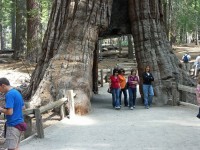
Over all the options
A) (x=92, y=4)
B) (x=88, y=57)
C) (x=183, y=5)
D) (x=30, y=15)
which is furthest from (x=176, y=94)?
(x=183, y=5)

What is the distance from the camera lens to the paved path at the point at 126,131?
9242 millimetres

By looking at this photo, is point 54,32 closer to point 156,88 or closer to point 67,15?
point 67,15

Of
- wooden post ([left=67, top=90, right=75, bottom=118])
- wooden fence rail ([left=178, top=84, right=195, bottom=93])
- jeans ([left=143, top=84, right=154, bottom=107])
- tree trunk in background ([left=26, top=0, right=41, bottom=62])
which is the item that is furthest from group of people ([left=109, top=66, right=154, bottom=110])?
tree trunk in background ([left=26, top=0, right=41, bottom=62])

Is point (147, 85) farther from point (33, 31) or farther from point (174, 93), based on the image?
point (33, 31)

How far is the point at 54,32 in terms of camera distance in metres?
16.5

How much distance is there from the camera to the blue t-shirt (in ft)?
21.9

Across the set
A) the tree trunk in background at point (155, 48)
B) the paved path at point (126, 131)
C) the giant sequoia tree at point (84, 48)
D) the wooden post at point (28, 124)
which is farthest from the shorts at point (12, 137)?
the tree trunk in background at point (155, 48)

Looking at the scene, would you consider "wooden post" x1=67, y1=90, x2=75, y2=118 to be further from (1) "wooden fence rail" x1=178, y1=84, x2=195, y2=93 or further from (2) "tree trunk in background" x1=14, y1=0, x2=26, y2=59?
(2) "tree trunk in background" x1=14, y1=0, x2=26, y2=59

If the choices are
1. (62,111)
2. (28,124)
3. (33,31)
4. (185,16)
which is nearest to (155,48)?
(62,111)

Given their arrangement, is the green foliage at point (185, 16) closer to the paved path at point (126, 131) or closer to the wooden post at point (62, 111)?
the paved path at point (126, 131)

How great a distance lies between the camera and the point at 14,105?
268 inches

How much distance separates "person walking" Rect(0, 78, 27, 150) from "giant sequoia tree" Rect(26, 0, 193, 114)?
6518 millimetres

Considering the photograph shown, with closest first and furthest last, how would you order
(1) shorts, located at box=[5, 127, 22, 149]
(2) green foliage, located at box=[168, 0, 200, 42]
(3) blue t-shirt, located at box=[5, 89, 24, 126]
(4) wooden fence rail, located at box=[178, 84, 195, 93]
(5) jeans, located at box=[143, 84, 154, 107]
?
(3) blue t-shirt, located at box=[5, 89, 24, 126]
(1) shorts, located at box=[5, 127, 22, 149]
(4) wooden fence rail, located at box=[178, 84, 195, 93]
(5) jeans, located at box=[143, 84, 154, 107]
(2) green foliage, located at box=[168, 0, 200, 42]

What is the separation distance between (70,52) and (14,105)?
8555mm
